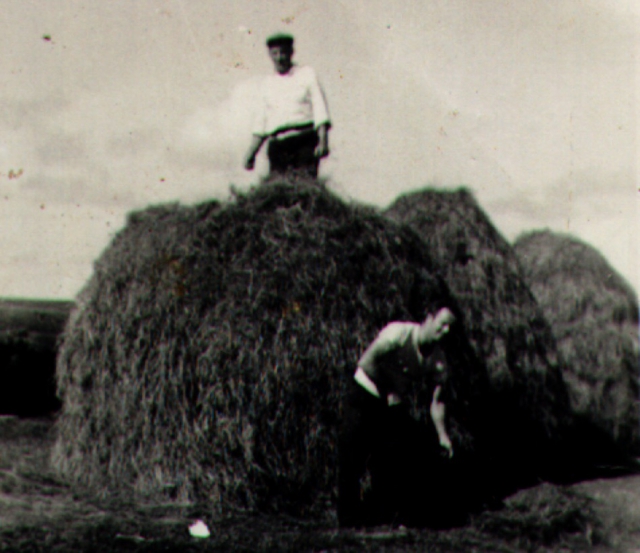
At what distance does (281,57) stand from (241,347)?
10.9 feet

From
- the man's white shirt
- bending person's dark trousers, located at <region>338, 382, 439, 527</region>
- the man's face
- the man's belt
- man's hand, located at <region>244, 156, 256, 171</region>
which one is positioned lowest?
bending person's dark trousers, located at <region>338, 382, 439, 527</region>

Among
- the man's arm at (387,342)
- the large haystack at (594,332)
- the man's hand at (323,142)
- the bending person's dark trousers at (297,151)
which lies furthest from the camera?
A: the large haystack at (594,332)

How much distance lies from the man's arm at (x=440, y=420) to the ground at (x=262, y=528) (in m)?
0.74

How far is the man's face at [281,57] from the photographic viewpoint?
8047 mm

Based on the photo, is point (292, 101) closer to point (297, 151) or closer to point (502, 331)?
point (297, 151)

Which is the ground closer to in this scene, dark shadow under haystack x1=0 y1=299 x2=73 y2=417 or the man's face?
dark shadow under haystack x1=0 y1=299 x2=73 y2=417

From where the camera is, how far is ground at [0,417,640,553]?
17.0ft

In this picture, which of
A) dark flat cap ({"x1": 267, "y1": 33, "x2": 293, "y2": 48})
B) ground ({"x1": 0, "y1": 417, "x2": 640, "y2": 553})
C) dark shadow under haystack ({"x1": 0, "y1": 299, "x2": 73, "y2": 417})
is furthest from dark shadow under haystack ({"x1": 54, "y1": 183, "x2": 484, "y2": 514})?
dark shadow under haystack ({"x1": 0, "y1": 299, "x2": 73, "y2": 417})

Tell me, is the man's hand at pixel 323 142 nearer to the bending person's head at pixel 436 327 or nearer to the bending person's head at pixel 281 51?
the bending person's head at pixel 281 51

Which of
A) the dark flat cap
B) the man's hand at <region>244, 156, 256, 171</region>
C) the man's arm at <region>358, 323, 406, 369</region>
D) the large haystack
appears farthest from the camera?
the large haystack

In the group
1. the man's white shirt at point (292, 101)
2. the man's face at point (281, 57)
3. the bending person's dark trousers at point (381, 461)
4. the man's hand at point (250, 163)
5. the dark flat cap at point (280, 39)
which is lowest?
the bending person's dark trousers at point (381, 461)

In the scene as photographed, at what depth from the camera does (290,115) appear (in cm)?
801

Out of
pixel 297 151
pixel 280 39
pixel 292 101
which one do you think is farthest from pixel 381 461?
pixel 280 39

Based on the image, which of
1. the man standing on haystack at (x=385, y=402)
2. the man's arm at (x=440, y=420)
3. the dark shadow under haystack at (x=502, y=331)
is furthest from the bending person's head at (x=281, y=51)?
the man's arm at (x=440, y=420)
